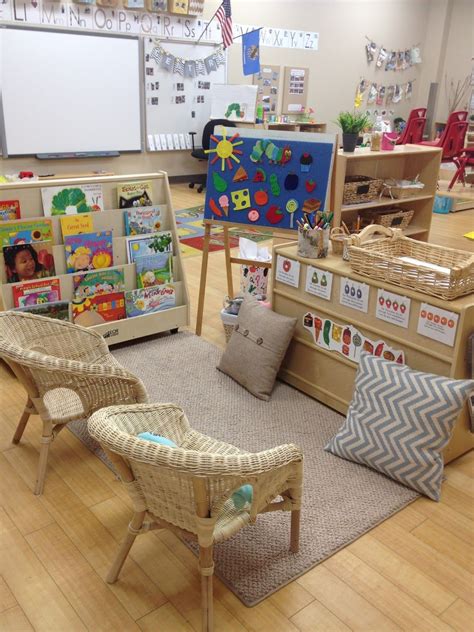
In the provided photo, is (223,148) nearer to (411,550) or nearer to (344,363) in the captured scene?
(344,363)

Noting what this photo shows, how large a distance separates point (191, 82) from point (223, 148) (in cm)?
545

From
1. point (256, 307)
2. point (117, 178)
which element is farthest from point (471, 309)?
point (117, 178)

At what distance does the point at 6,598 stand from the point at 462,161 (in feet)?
25.4

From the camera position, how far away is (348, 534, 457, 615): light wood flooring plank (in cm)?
180

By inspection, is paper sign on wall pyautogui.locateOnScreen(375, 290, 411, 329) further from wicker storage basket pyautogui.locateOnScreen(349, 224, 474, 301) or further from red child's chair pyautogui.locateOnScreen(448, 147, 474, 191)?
red child's chair pyautogui.locateOnScreen(448, 147, 474, 191)

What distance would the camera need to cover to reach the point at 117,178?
3141 millimetres

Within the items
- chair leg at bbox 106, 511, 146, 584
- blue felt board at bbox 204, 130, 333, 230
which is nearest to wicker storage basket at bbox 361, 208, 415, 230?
blue felt board at bbox 204, 130, 333, 230

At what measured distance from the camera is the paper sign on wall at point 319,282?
2727 millimetres

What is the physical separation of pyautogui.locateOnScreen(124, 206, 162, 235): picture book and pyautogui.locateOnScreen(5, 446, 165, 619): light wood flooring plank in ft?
4.50

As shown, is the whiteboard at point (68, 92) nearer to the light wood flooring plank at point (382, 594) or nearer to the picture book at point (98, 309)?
the picture book at point (98, 309)

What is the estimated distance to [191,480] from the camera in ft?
4.88

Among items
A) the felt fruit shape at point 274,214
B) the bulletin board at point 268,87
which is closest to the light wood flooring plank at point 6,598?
the felt fruit shape at point 274,214

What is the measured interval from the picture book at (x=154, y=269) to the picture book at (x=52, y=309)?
17.9 inches

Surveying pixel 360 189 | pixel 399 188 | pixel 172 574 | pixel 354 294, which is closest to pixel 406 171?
pixel 399 188
